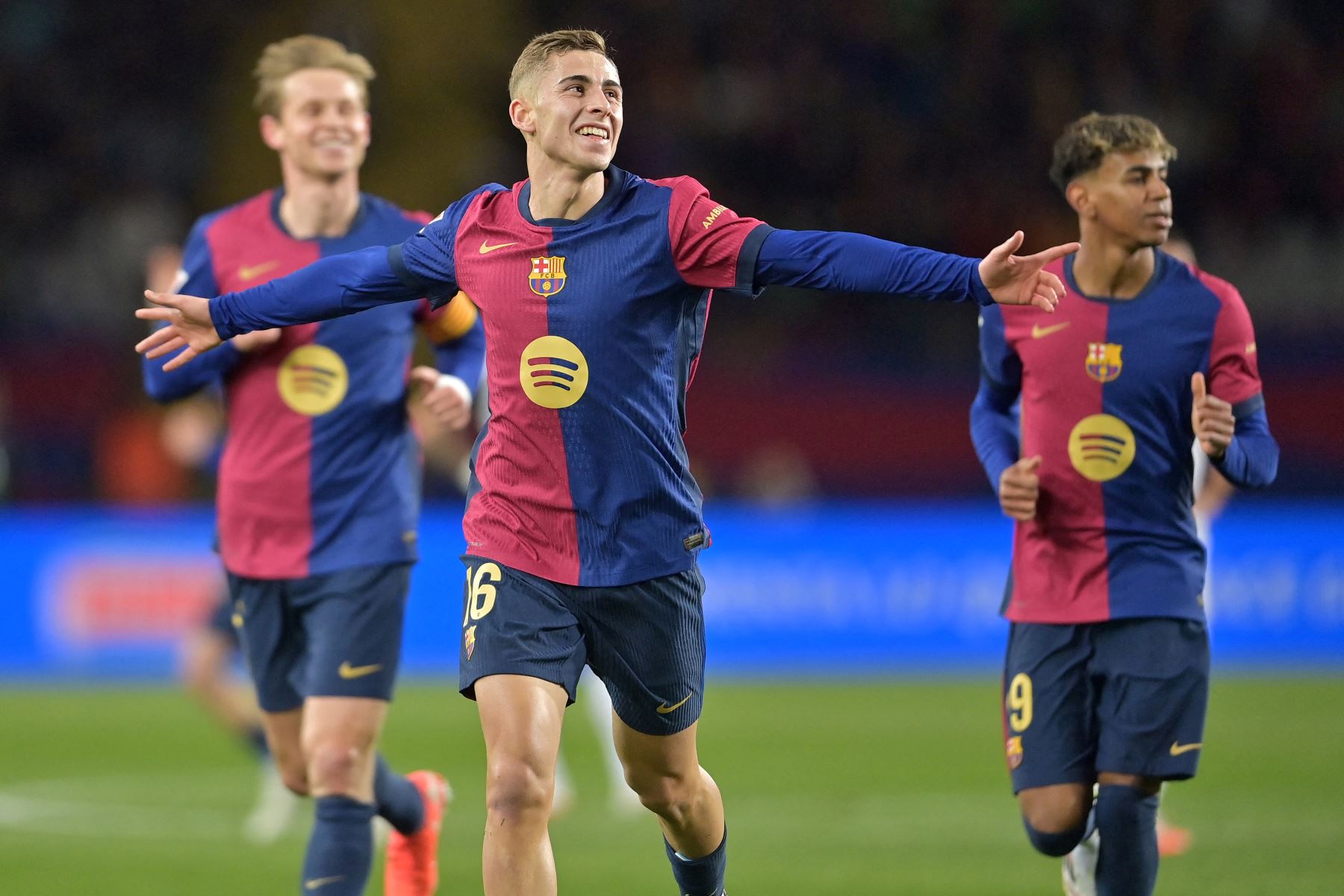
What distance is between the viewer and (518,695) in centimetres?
481

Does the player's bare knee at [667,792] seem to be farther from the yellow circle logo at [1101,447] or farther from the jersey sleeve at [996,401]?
the yellow circle logo at [1101,447]

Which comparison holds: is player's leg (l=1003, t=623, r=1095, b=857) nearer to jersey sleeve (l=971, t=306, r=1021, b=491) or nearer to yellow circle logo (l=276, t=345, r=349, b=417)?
jersey sleeve (l=971, t=306, r=1021, b=491)

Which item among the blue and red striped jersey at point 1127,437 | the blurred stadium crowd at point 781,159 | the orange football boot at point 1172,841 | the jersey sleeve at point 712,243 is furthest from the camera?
the blurred stadium crowd at point 781,159

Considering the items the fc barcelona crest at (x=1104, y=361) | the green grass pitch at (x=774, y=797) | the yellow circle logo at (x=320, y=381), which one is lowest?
the green grass pitch at (x=774, y=797)

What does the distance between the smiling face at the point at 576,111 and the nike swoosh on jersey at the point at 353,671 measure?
1.84 m

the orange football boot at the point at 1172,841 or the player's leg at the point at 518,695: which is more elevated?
the player's leg at the point at 518,695

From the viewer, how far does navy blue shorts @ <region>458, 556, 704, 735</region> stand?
4.92 m

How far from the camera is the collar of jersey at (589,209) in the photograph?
5.03 meters

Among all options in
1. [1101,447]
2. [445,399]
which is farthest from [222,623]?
[1101,447]

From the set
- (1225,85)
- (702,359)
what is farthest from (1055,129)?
(702,359)

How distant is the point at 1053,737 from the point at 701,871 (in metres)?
1.16

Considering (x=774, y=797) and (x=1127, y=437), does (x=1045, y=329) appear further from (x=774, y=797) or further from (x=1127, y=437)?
(x=774, y=797)

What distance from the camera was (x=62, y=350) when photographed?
17.6 metres

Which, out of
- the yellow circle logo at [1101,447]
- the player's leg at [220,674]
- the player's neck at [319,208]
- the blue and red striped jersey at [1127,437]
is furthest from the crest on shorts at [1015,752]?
the player's leg at [220,674]
